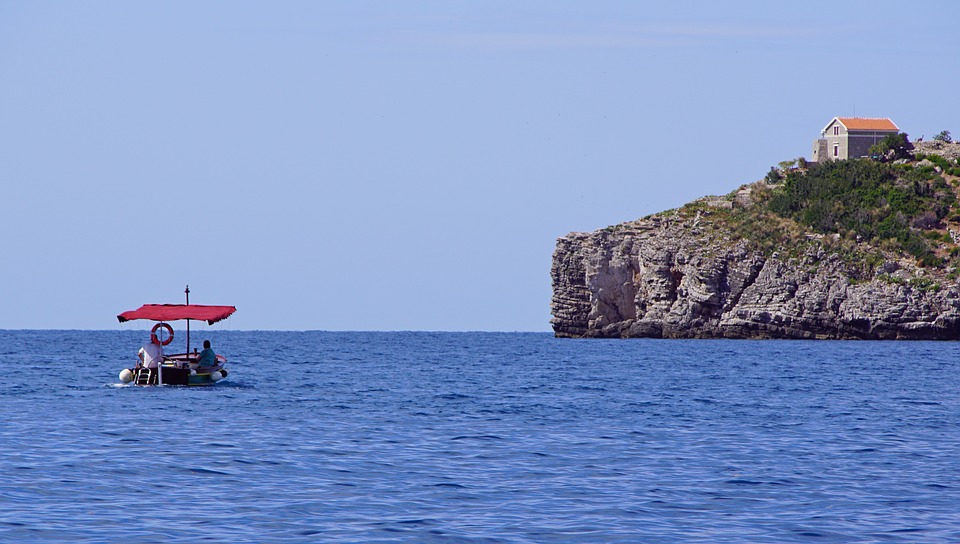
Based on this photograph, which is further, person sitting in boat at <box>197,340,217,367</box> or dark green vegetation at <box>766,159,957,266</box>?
dark green vegetation at <box>766,159,957,266</box>

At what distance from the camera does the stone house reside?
150375mm

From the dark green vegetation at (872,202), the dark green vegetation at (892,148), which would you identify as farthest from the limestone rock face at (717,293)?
the dark green vegetation at (892,148)

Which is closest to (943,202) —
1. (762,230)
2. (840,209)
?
(840,209)

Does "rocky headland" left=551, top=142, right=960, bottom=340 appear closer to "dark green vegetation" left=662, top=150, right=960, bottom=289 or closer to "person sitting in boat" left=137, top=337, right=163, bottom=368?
"dark green vegetation" left=662, top=150, right=960, bottom=289

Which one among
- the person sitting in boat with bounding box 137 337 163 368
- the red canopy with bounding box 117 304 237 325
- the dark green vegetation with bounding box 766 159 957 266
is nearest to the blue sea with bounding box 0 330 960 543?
the person sitting in boat with bounding box 137 337 163 368

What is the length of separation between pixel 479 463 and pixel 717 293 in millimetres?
98719

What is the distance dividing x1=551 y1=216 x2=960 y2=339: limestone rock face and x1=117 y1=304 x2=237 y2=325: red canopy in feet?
253

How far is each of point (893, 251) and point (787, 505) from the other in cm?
10717

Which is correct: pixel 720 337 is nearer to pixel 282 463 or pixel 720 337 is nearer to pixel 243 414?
pixel 243 414

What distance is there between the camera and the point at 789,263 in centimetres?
11838

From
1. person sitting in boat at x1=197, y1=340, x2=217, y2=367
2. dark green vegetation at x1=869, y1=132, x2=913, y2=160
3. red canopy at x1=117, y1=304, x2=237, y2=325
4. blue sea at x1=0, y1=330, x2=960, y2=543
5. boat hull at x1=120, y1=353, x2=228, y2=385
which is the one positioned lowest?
blue sea at x1=0, y1=330, x2=960, y2=543

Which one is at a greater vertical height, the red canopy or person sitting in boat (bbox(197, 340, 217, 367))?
the red canopy

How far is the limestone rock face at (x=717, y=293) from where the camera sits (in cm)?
11119

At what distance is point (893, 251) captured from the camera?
4749 inches
